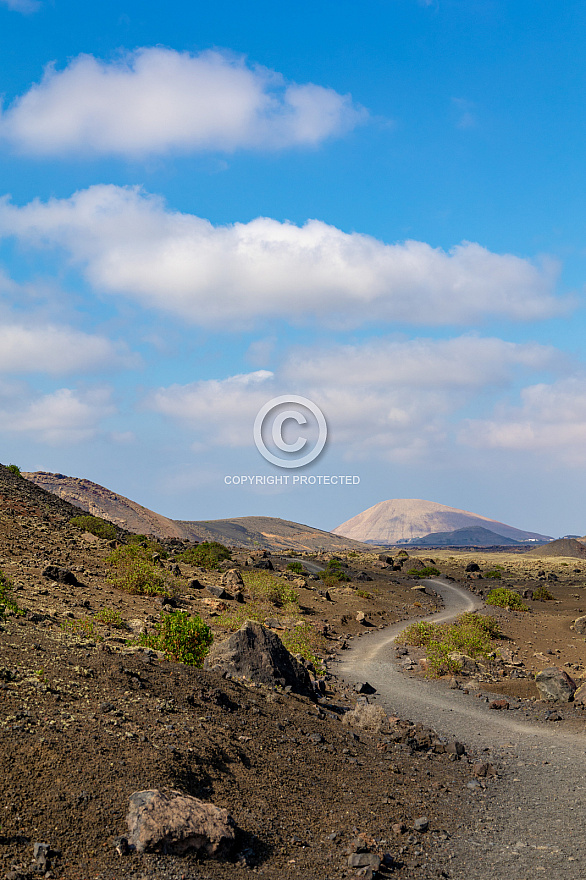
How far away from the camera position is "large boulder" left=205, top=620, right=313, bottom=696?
14.1 metres

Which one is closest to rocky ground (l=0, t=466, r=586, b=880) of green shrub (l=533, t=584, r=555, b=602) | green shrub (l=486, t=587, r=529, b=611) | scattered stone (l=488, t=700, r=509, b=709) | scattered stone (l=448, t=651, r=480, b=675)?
scattered stone (l=488, t=700, r=509, b=709)

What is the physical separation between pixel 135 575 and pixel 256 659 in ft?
41.0

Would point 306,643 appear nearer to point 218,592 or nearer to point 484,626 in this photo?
point 218,592

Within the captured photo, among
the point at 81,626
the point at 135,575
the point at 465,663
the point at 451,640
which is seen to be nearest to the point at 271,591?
the point at 135,575

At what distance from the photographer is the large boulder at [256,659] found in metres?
14.1

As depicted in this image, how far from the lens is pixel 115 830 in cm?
658

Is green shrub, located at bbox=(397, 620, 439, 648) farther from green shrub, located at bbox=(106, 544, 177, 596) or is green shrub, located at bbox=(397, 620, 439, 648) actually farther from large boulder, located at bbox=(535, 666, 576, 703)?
green shrub, located at bbox=(106, 544, 177, 596)

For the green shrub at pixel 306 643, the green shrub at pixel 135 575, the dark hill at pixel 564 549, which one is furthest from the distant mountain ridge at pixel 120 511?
the green shrub at pixel 306 643

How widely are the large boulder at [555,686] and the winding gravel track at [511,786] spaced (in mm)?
1494

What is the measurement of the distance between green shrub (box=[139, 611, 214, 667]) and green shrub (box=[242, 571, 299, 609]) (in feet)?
58.1

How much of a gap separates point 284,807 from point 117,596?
16353 mm

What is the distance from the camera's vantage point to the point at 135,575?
25328 mm

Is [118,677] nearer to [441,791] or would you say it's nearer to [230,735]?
[230,735]

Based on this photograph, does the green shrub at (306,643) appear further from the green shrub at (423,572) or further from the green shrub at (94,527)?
the green shrub at (423,572)
